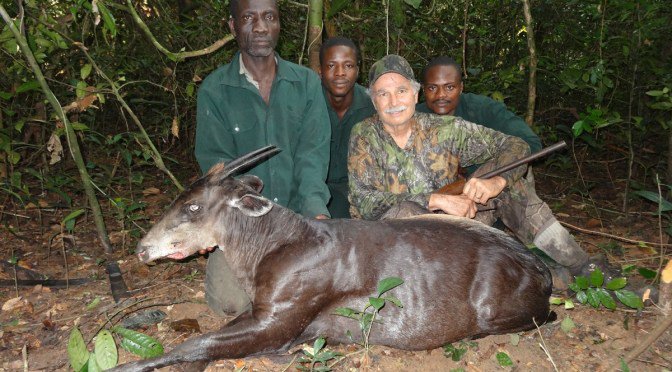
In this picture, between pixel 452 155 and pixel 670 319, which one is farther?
pixel 452 155

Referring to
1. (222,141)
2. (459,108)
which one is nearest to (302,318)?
(222,141)

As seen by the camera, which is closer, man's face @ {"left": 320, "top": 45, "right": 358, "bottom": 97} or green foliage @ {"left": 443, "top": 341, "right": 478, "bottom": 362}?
green foliage @ {"left": 443, "top": 341, "right": 478, "bottom": 362}

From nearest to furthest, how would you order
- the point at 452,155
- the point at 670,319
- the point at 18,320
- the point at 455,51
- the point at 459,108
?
the point at 670,319 → the point at 18,320 → the point at 452,155 → the point at 459,108 → the point at 455,51

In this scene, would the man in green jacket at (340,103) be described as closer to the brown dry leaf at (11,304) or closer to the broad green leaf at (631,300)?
the broad green leaf at (631,300)

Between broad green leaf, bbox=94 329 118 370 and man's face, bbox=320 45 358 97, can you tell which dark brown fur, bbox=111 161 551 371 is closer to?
broad green leaf, bbox=94 329 118 370

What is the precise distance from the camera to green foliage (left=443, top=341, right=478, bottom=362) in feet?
12.7

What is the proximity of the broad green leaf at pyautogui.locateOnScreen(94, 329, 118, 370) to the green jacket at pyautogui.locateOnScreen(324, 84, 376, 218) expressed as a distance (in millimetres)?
3201

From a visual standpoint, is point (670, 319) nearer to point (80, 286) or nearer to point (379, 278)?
point (379, 278)

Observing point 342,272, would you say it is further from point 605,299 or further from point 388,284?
point 605,299

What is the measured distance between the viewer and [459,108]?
6129mm

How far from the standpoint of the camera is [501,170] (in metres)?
4.64

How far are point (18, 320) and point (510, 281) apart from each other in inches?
166

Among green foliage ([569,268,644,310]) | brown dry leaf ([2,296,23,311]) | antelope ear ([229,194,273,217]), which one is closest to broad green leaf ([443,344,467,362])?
green foliage ([569,268,644,310])

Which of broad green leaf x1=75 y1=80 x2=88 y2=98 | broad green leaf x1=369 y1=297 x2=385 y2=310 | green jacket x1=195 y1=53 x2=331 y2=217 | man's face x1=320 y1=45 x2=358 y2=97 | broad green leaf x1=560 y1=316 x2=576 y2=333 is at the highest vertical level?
man's face x1=320 y1=45 x2=358 y2=97
